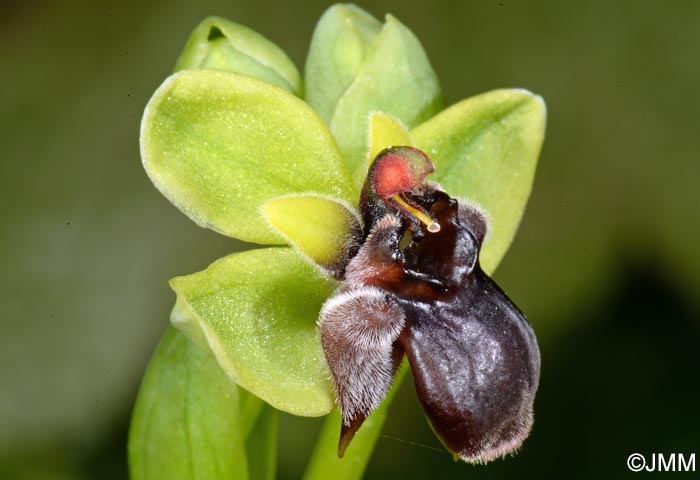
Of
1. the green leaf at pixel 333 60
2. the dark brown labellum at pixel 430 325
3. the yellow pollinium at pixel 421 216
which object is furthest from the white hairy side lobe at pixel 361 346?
the green leaf at pixel 333 60

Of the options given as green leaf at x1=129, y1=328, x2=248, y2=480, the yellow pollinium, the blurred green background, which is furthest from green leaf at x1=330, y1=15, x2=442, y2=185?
the blurred green background

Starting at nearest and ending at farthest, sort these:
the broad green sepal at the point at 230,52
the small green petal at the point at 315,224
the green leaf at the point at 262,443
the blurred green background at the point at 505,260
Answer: the small green petal at the point at 315,224 → the broad green sepal at the point at 230,52 → the green leaf at the point at 262,443 → the blurred green background at the point at 505,260

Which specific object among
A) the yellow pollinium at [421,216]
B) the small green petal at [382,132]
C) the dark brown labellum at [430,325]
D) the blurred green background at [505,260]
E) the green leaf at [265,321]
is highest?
the small green petal at [382,132]

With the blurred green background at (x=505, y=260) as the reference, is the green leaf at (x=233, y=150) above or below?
above

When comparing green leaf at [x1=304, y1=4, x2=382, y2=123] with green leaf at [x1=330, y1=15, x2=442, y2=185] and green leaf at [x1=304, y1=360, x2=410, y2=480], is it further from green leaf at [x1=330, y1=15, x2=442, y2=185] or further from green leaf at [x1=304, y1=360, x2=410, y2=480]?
green leaf at [x1=304, y1=360, x2=410, y2=480]

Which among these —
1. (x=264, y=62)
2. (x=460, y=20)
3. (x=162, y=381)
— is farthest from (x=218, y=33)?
(x=460, y=20)

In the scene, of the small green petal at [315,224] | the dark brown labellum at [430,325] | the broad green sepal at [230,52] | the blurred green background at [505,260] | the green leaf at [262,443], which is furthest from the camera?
the blurred green background at [505,260]

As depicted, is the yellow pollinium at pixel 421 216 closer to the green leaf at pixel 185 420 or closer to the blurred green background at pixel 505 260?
the green leaf at pixel 185 420

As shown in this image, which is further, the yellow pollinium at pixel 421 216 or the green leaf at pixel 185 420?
the green leaf at pixel 185 420
